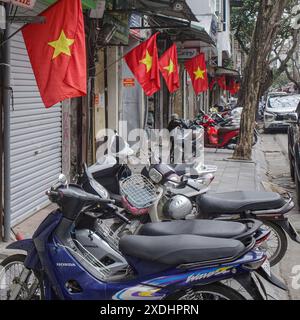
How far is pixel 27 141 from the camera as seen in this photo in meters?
7.02

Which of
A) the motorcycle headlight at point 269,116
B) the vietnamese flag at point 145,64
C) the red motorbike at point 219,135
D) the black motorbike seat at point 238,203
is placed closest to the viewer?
the black motorbike seat at point 238,203

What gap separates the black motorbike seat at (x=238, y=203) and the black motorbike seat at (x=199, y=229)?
1.29m

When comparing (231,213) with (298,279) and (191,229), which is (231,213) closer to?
(298,279)

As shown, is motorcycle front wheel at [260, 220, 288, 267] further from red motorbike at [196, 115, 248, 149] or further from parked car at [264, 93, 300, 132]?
parked car at [264, 93, 300, 132]

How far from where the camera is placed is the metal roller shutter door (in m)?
6.58

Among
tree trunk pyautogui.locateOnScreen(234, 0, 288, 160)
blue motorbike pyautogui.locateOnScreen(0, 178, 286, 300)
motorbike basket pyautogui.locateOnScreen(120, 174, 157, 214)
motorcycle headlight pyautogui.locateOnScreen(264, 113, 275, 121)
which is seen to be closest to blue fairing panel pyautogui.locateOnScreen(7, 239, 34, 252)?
blue motorbike pyautogui.locateOnScreen(0, 178, 286, 300)

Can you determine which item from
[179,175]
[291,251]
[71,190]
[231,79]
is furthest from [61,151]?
[231,79]

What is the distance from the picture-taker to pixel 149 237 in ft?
10.9

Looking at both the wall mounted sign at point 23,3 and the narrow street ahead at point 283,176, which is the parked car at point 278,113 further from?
the wall mounted sign at point 23,3

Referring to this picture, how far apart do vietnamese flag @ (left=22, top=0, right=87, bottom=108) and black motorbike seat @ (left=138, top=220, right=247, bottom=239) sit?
219 cm

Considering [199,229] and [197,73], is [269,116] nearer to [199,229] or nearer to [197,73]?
[197,73]

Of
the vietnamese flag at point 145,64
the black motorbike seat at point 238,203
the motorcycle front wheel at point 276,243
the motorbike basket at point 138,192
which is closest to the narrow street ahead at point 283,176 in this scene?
the motorcycle front wheel at point 276,243

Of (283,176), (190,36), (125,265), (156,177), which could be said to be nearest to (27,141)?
(156,177)

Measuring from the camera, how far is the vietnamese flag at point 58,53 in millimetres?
5258
